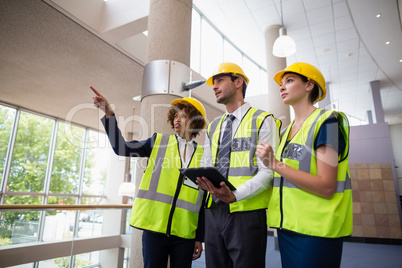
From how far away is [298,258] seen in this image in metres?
1.21

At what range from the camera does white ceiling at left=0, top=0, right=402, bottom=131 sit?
4.22 metres

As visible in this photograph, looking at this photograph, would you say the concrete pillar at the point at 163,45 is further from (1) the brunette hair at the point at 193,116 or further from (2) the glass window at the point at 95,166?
(2) the glass window at the point at 95,166

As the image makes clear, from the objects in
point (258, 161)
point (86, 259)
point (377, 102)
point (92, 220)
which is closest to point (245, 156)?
point (258, 161)

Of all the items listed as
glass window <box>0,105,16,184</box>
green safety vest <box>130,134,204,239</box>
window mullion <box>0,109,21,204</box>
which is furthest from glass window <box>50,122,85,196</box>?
green safety vest <box>130,134,204,239</box>

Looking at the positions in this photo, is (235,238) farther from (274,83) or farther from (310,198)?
(274,83)

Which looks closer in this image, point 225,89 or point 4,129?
point 225,89

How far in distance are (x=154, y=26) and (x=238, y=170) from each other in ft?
5.34

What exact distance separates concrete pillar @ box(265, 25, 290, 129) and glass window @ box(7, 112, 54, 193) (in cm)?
729

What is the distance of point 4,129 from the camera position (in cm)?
802

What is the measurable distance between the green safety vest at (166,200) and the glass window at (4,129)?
8.24m

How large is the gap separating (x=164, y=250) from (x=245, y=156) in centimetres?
72

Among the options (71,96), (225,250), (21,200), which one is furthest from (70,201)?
(225,250)

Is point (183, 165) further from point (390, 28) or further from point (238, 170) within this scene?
point (390, 28)

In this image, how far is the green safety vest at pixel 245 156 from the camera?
4.52 ft
